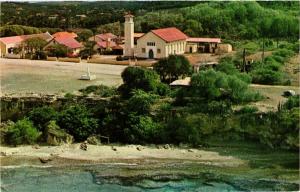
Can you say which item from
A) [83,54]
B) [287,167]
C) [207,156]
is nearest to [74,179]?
[207,156]

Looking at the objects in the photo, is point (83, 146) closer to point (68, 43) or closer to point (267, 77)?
point (267, 77)

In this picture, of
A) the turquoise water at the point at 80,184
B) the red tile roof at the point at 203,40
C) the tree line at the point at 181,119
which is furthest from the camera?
the red tile roof at the point at 203,40

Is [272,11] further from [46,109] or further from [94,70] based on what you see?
[46,109]

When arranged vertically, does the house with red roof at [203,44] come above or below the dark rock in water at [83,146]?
above

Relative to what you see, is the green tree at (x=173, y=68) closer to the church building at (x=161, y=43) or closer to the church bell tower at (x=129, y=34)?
the church building at (x=161, y=43)

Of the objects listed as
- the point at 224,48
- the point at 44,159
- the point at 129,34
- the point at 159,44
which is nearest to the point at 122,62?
the point at 129,34

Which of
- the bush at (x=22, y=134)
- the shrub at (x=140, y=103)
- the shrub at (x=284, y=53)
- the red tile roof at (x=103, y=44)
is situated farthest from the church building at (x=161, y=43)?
the bush at (x=22, y=134)
